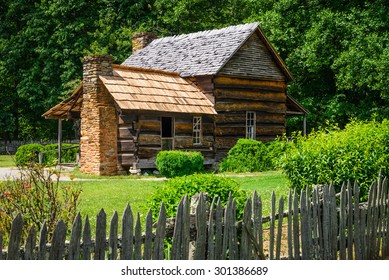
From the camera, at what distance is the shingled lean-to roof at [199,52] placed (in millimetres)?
A: 27438

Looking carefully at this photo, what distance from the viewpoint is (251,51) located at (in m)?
28.6

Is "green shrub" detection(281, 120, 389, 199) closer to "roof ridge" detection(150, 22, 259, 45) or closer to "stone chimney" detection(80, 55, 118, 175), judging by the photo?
"stone chimney" detection(80, 55, 118, 175)

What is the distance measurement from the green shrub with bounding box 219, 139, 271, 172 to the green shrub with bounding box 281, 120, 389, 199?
13.5m

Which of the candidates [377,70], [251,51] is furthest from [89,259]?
[377,70]

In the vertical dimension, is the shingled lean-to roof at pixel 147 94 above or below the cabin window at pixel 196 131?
above

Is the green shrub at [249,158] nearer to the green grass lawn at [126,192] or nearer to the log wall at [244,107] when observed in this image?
the green grass lawn at [126,192]

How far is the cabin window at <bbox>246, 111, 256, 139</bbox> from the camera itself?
2919cm

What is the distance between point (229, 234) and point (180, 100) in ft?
64.2

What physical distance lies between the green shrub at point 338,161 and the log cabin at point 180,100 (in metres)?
13.4

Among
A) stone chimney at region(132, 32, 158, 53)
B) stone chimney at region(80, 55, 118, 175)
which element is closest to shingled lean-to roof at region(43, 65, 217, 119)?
stone chimney at region(80, 55, 118, 175)

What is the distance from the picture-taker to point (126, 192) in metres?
17.1

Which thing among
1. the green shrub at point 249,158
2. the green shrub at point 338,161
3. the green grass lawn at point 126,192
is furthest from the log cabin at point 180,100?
the green shrub at point 338,161

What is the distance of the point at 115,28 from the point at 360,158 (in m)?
37.5

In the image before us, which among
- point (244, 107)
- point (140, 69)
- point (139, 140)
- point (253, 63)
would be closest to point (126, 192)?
point (139, 140)
